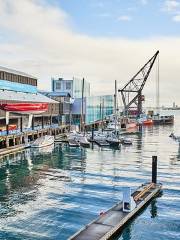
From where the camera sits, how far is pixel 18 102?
316 feet

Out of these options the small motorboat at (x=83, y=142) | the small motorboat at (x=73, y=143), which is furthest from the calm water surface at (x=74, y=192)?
the small motorboat at (x=83, y=142)

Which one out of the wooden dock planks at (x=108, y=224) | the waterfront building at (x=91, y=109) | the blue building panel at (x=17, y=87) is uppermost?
the blue building panel at (x=17, y=87)

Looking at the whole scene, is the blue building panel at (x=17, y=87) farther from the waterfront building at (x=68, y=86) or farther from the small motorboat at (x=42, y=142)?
the waterfront building at (x=68, y=86)

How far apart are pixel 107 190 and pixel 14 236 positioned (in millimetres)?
18342

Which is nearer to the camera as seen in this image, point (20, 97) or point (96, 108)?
point (20, 97)

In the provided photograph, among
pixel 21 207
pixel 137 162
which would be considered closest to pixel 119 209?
pixel 21 207

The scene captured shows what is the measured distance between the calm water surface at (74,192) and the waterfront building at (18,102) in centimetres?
1143

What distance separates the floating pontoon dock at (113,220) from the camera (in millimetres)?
32188

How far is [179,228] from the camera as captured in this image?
36906mm

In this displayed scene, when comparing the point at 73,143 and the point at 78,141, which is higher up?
the point at 78,141

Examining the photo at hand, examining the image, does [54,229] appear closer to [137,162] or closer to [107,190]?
Answer: [107,190]

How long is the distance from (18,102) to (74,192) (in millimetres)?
51201

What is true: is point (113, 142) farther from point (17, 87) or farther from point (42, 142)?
point (17, 87)


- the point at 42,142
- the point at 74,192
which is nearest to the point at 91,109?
the point at 42,142
